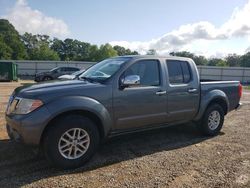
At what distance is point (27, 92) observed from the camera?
15.3ft

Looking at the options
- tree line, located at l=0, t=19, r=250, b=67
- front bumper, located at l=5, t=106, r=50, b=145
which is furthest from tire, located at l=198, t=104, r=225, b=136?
tree line, located at l=0, t=19, r=250, b=67

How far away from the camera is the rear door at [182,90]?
6047 mm

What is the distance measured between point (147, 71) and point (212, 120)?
2.32 m

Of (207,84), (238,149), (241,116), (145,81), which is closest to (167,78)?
(145,81)

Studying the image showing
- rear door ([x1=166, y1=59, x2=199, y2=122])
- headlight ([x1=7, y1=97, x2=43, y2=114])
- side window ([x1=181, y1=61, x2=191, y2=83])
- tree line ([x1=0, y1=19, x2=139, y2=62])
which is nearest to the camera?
headlight ([x1=7, y1=97, x2=43, y2=114])

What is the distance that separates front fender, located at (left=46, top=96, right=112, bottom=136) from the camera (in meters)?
4.53

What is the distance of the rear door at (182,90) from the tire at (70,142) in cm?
183

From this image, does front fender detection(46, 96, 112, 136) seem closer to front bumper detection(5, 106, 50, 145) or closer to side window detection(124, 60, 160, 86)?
front bumper detection(5, 106, 50, 145)

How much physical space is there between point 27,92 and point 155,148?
2.66 m

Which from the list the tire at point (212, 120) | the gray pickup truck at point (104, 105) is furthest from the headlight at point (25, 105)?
the tire at point (212, 120)

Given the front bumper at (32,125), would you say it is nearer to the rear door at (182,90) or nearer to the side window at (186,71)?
the rear door at (182,90)

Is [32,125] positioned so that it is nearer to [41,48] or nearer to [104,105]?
[104,105]

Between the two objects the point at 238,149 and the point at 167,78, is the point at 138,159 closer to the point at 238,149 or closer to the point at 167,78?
the point at 167,78

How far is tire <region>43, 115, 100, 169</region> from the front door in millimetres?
574
